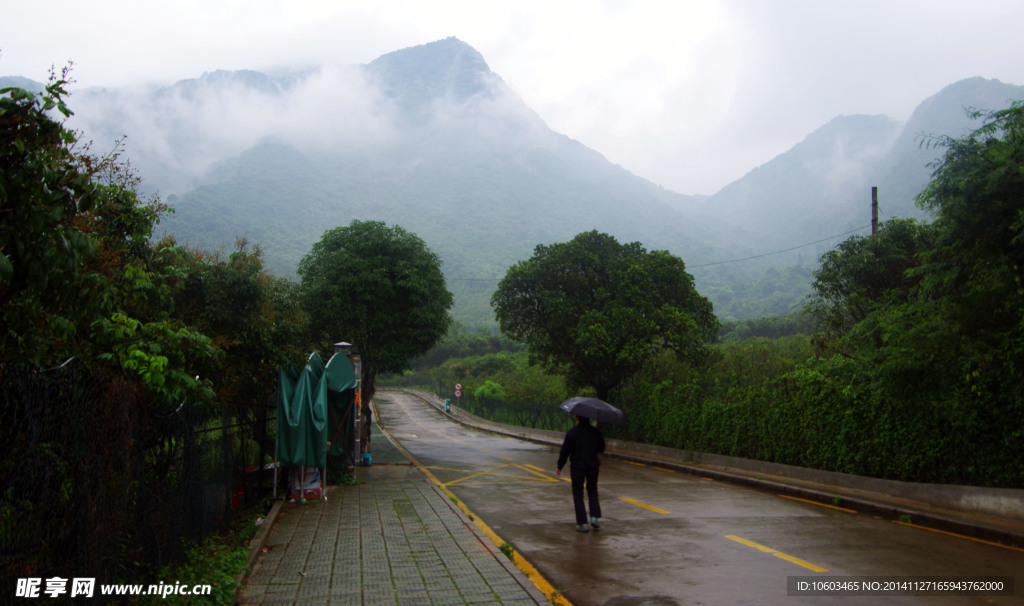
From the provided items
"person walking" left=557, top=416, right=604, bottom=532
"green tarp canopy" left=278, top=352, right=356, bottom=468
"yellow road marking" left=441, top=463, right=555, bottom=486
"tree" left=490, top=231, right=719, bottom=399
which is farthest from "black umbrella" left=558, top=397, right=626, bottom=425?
"tree" left=490, top=231, right=719, bottom=399

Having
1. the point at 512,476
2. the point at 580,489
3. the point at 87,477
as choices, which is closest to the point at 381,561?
the point at 580,489

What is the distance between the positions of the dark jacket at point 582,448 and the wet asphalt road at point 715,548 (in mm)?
965

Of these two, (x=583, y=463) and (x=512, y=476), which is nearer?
(x=583, y=463)

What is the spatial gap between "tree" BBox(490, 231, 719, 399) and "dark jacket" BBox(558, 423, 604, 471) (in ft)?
48.1

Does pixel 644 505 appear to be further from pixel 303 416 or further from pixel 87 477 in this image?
pixel 87 477

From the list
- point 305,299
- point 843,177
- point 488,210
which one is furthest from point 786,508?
point 843,177

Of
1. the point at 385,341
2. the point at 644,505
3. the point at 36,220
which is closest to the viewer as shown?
the point at 36,220

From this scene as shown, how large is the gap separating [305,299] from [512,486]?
12400 mm

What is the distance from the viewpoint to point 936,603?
242 inches

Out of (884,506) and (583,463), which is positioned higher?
(583,463)

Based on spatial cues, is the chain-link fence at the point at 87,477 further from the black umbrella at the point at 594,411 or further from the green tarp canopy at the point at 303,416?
the black umbrella at the point at 594,411

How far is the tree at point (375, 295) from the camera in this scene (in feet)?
79.9

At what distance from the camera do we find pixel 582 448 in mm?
9539

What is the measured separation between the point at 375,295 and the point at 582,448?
54.6ft
